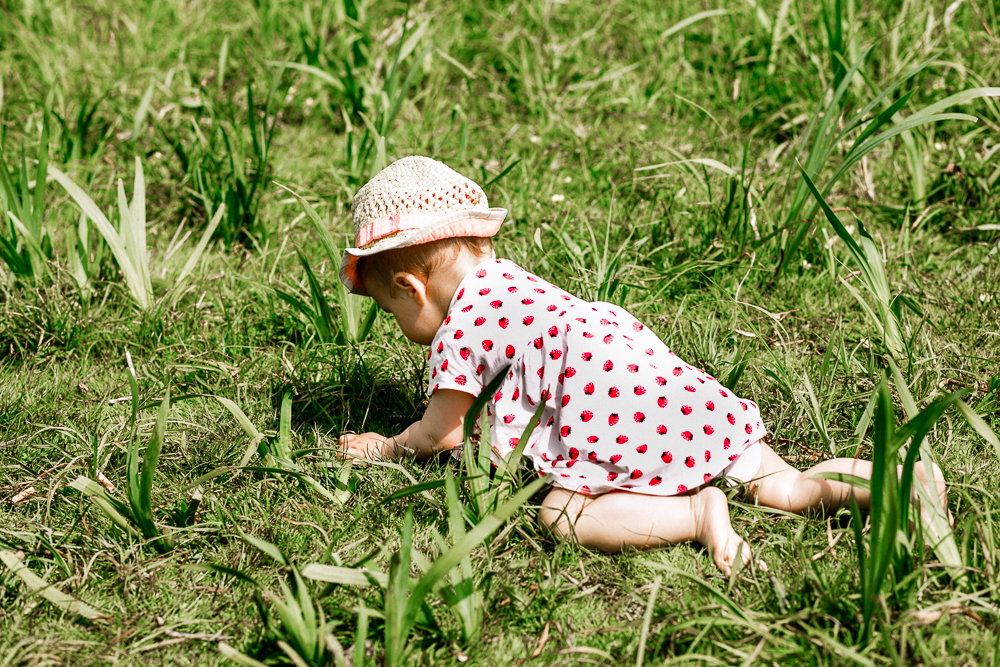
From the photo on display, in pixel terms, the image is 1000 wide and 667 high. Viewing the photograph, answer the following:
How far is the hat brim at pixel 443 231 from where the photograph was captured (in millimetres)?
1717

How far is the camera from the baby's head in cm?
174

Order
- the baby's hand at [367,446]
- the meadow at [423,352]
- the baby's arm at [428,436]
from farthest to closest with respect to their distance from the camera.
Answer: the baby's hand at [367,446] → the baby's arm at [428,436] → the meadow at [423,352]

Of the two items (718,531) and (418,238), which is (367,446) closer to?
(418,238)

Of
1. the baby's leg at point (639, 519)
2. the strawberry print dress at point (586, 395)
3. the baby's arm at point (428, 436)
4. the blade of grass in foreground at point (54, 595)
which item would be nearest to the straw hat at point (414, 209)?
the strawberry print dress at point (586, 395)

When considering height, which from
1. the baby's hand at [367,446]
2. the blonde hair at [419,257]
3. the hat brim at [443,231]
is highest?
the hat brim at [443,231]

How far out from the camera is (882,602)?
4.23ft

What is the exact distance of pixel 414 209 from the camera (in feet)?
5.72

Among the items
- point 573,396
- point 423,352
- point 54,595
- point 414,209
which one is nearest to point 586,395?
point 573,396

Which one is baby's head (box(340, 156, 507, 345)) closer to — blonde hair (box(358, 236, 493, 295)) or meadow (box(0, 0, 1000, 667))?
blonde hair (box(358, 236, 493, 295))

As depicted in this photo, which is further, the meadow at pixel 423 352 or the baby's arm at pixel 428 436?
the baby's arm at pixel 428 436

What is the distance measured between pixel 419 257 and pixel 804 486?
947mm

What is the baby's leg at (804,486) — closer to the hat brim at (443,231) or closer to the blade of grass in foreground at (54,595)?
the hat brim at (443,231)

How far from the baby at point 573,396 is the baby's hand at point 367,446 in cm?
9

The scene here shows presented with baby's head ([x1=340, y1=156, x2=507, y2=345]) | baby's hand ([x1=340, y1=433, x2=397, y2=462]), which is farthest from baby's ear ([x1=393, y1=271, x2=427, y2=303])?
baby's hand ([x1=340, y1=433, x2=397, y2=462])
